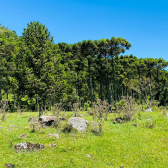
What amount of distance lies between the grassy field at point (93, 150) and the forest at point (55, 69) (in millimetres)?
7747

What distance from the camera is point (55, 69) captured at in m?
22.6

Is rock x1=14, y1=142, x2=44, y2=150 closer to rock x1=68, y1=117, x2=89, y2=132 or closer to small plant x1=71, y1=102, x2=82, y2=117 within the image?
rock x1=68, y1=117, x2=89, y2=132

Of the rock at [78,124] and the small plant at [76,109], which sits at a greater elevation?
the small plant at [76,109]

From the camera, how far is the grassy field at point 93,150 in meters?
7.19

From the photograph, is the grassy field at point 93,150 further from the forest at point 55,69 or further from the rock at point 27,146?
the forest at point 55,69

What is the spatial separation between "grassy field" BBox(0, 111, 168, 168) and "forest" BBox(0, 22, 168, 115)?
775 centimetres

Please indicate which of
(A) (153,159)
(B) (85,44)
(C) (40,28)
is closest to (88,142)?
(A) (153,159)

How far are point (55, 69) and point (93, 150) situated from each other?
52.2 ft

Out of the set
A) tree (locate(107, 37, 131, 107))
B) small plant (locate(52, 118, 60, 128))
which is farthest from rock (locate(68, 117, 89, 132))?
tree (locate(107, 37, 131, 107))

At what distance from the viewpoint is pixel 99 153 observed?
8.14 m

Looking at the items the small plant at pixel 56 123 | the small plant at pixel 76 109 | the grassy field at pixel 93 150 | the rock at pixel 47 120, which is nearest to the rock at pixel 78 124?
the grassy field at pixel 93 150

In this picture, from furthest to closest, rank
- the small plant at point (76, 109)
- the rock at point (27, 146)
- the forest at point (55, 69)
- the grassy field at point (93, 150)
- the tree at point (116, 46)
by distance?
the tree at point (116, 46) < the forest at point (55, 69) < the small plant at point (76, 109) < the rock at point (27, 146) < the grassy field at point (93, 150)

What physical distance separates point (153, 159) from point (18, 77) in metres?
17.6

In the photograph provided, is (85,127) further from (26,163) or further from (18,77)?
(18,77)
